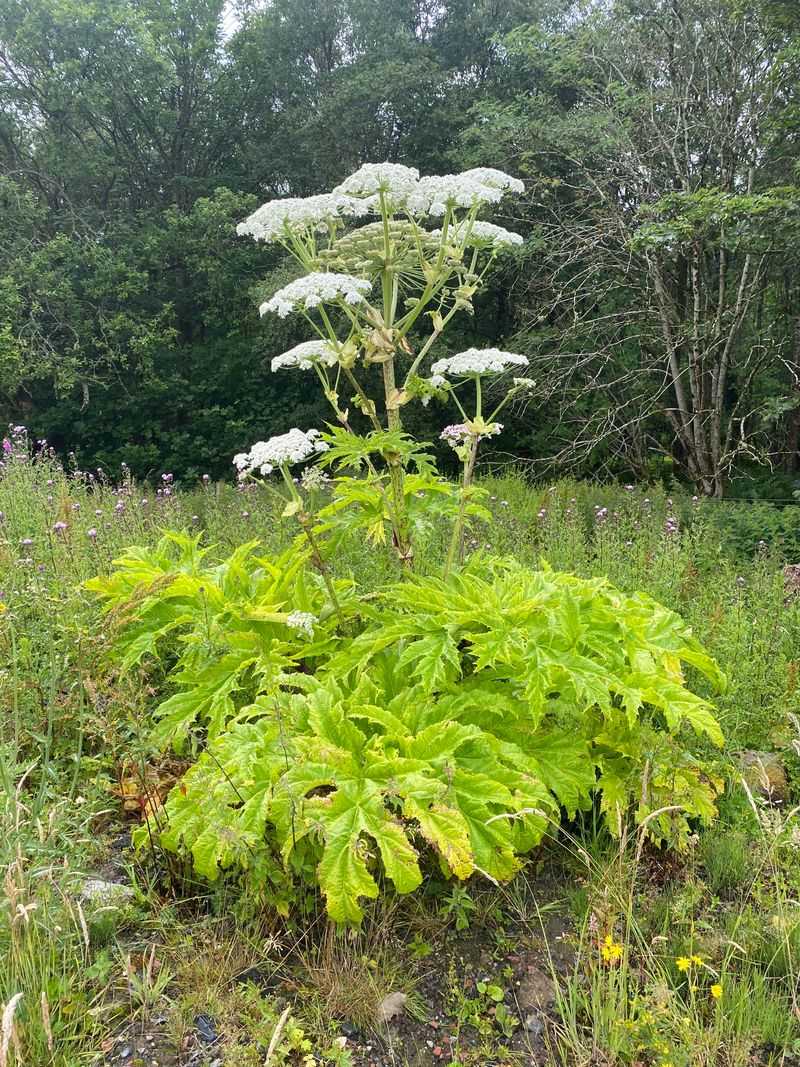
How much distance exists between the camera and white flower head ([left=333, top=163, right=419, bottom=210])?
272 cm

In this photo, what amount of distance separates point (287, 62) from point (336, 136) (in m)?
3.01

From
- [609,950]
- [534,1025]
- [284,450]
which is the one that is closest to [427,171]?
[284,450]

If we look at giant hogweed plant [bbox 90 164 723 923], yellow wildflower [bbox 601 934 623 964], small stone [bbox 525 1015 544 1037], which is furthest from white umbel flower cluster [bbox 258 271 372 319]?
small stone [bbox 525 1015 544 1037]

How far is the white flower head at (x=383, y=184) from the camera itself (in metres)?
2.72

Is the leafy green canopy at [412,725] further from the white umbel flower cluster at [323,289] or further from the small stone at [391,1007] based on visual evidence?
the white umbel flower cluster at [323,289]

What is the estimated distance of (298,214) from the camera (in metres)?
2.82

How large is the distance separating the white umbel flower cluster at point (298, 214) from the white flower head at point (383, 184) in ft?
0.14

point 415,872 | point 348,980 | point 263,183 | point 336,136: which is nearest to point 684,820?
point 415,872

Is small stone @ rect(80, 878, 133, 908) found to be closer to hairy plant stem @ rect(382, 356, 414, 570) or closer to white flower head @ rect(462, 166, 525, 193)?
hairy plant stem @ rect(382, 356, 414, 570)

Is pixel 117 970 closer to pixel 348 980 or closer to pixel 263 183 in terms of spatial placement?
pixel 348 980

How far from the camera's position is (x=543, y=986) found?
6.68 feet

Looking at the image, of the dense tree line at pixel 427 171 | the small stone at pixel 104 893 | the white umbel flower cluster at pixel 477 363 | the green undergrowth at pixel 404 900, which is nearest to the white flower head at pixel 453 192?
the white umbel flower cluster at pixel 477 363

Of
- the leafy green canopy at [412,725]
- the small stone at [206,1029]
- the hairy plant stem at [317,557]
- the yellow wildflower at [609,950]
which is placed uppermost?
the hairy plant stem at [317,557]

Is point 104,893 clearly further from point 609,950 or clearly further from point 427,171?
point 427,171
